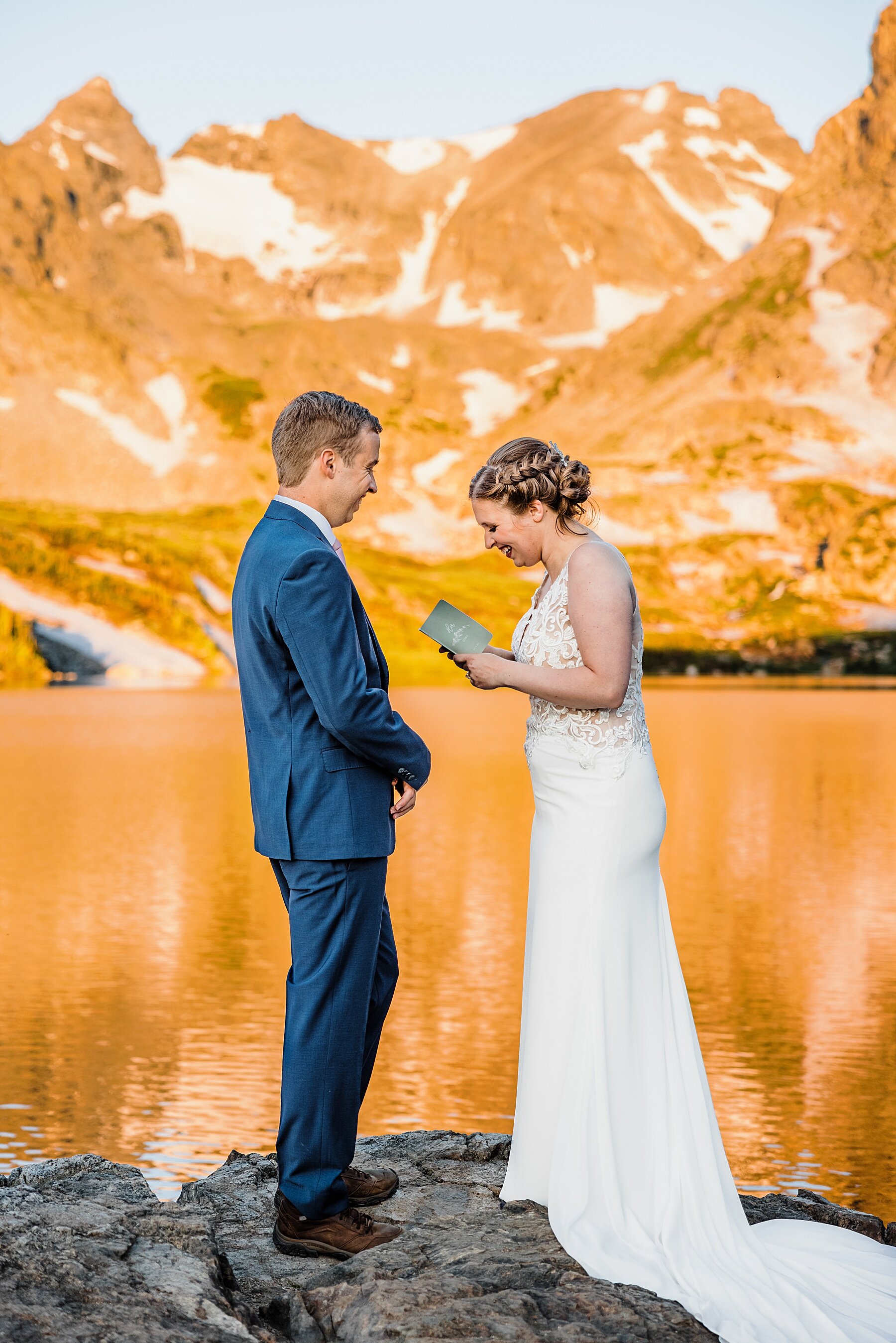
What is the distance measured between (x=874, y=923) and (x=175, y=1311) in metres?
10.9

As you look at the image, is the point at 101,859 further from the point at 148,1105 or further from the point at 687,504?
the point at 687,504

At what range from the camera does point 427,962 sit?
11.7 meters

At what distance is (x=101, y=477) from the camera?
585ft

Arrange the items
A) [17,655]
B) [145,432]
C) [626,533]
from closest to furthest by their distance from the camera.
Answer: [17,655]
[626,533]
[145,432]

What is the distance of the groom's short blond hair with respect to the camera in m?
4.45

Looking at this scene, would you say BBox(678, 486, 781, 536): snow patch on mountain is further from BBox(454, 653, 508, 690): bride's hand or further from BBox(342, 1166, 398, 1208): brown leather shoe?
BBox(342, 1166, 398, 1208): brown leather shoe

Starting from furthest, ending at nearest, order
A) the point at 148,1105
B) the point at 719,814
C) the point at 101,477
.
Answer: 1. the point at 101,477
2. the point at 719,814
3. the point at 148,1105

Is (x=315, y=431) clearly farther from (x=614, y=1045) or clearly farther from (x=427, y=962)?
(x=427, y=962)

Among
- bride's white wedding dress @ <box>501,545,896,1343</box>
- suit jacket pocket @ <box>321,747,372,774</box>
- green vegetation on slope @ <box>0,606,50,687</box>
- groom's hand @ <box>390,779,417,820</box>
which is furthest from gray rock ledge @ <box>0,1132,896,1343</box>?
green vegetation on slope @ <box>0,606,50,687</box>

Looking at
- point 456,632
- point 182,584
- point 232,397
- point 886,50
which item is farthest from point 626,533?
point 456,632

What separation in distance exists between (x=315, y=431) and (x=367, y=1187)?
2.74 metres

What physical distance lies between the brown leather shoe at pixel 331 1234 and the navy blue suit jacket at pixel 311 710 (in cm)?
122

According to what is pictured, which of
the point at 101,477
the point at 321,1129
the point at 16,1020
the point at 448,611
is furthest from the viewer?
the point at 101,477

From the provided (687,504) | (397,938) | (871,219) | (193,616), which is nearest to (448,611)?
(397,938)
